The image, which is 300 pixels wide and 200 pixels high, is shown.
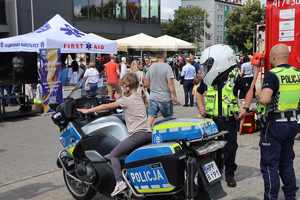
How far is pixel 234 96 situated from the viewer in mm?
5695

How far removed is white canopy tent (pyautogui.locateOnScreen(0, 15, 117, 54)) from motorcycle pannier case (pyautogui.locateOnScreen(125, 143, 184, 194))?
10242 mm

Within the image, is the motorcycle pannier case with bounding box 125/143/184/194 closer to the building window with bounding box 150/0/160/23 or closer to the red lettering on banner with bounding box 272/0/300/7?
the red lettering on banner with bounding box 272/0/300/7

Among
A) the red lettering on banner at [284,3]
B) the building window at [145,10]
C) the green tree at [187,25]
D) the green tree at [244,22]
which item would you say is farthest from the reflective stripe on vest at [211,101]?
the green tree at [187,25]

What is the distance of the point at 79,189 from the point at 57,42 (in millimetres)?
9572

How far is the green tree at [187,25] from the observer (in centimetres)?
8262

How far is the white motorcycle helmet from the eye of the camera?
5.55 m

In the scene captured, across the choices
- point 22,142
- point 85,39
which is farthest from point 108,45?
point 22,142

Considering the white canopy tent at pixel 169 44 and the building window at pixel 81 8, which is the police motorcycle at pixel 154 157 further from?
the building window at pixel 81 8

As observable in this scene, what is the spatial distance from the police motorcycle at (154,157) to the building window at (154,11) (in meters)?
40.7

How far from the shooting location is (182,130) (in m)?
4.24

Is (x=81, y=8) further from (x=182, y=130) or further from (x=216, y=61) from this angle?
(x=182, y=130)

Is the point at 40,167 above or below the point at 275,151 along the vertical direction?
below

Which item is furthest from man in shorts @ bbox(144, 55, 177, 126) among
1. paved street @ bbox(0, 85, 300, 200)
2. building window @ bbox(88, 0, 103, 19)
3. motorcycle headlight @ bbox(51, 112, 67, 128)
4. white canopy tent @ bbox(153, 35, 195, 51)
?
building window @ bbox(88, 0, 103, 19)

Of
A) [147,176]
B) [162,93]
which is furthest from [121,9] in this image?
[147,176]
